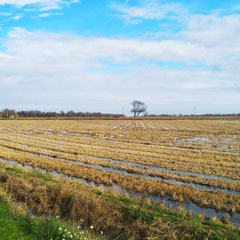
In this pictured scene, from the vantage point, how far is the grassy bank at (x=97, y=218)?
236 inches

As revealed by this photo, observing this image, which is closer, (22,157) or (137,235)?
(137,235)

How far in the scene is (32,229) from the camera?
586 cm

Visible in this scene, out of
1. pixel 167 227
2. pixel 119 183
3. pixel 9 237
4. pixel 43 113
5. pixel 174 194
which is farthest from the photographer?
pixel 43 113

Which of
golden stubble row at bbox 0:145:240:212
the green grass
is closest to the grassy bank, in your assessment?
the green grass

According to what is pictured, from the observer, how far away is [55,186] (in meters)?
8.71

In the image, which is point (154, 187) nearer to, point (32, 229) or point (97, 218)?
point (97, 218)

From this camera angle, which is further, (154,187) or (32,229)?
(154,187)

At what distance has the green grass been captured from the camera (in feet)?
17.9

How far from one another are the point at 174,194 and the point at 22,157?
13.2 m

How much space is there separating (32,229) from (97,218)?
220 centimetres

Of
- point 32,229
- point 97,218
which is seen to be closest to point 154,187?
point 97,218

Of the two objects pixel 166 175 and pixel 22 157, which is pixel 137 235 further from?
pixel 22 157

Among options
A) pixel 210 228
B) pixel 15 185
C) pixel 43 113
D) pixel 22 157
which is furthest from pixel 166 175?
Result: pixel 43 113

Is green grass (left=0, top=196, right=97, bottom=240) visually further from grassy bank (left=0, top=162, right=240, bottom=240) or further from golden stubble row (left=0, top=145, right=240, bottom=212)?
golden stubble row (left=0, top=145, right=240, bottom=212)
